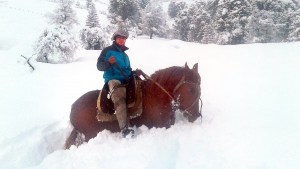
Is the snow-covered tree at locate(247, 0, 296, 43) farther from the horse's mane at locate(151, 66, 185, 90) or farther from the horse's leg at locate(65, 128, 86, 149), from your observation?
the horse's leg at locate(65, 128, 86, 149)

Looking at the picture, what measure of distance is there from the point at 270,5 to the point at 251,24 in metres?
5.37

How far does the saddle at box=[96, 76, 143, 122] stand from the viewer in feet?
18.5

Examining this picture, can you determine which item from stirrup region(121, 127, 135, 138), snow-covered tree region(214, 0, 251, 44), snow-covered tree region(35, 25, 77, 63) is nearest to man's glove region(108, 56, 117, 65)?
stirrup region(121, 127, 135, 138)

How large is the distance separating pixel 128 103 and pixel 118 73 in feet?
2.08

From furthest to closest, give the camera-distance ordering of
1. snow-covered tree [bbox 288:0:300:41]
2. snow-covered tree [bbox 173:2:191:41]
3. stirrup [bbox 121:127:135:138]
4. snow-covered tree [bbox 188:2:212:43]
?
snow-covered tree [bbox 173:2:191:41]
snow-covered tree [bbox 188:2:212:43]
snow-covered tree [bbox 288:0:300:41]
stirrup [bbox 121:127:135:138]

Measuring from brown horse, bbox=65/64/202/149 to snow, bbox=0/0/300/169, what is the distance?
0.22 metres

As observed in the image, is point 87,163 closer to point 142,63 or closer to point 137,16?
point 142,63

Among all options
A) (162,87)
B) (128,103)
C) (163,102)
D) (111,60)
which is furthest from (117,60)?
(163,102)

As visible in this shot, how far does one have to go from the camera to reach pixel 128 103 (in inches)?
221

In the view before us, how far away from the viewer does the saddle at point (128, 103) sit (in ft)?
18.5

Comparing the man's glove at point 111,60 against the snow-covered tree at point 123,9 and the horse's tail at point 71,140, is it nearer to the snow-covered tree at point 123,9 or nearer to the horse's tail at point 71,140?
the horse's tail at point 71,140

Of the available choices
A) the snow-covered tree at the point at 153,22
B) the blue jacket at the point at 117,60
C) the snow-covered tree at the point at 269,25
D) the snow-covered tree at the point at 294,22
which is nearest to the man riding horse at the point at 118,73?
the blue jacket at the point at 117,60

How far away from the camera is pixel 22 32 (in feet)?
125

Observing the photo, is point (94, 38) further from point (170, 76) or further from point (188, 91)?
point (188, 91)
